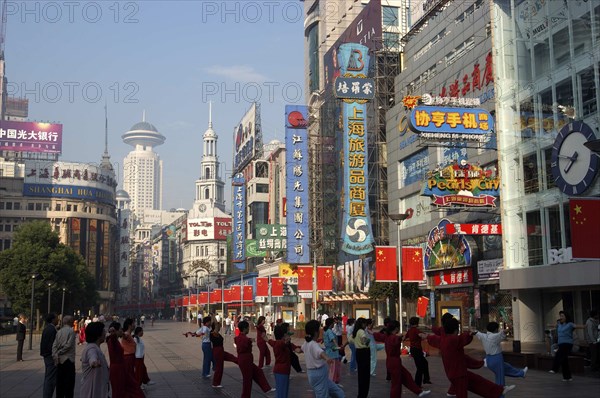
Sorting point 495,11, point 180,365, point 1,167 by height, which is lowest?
point 180,365

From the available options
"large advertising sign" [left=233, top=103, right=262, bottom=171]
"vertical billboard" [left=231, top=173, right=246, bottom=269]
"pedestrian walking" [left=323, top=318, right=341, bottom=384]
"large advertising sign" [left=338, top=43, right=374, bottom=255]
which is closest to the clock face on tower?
"pedestrian walking" [left=323, top=318, right=341, bottom=384]

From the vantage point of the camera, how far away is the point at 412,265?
4425cm

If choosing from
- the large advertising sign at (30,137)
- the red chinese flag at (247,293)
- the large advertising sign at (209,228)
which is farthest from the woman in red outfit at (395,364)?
the large advertising sign at (209,228)

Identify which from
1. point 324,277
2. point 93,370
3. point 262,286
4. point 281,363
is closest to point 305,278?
point 324,277

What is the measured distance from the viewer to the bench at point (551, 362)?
2088cm

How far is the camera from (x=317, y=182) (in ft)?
236

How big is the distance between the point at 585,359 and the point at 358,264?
37.9 metres

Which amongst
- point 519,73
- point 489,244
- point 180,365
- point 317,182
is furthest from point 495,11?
point 317,182

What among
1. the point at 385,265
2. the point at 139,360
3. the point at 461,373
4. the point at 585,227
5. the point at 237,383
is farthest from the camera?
the point at 385,265

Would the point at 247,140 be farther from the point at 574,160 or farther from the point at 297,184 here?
the point at 574,160

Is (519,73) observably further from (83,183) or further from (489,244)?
(83,183)

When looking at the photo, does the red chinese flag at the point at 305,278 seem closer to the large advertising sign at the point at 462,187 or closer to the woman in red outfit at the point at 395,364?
the large advertising sign at the point at 462,187

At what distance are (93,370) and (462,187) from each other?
29.0 metres

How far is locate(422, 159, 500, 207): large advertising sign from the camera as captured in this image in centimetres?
3659
